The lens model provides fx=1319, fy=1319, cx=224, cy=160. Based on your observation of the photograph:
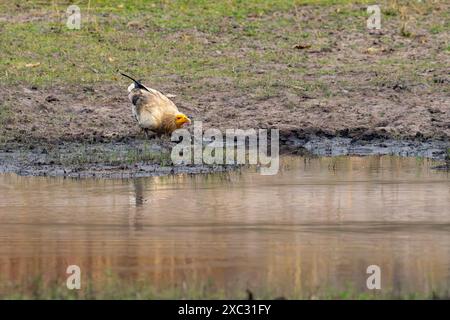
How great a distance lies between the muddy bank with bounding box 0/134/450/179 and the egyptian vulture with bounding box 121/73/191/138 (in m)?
0.18

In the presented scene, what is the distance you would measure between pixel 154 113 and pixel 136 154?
647 millimetres

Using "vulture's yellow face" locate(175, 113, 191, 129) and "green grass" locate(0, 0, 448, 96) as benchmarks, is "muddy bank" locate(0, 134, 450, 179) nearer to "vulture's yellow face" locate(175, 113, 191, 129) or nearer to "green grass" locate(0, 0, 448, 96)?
"vulture's yellow face" locate(175, 113, 191, 129)

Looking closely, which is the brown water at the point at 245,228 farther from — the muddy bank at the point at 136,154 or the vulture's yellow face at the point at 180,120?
the vulture's yellow face at the point at 180,120

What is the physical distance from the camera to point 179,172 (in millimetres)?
→ 13031

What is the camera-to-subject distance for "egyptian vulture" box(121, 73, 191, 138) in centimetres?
1415

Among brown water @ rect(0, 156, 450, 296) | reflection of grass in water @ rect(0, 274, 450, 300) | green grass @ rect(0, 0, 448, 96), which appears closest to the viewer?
reflection of grass in water @ rect(0, 274, 450, 300)

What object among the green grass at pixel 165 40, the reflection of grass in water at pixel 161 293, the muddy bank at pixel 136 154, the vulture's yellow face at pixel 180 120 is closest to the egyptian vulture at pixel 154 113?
the vulture's yellow face at pixel 180 120

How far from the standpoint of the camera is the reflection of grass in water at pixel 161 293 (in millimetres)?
7566

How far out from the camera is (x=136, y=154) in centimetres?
1365

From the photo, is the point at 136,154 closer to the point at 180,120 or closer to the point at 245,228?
the point at 180,120

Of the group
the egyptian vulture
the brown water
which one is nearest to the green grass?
the egyptian vulture

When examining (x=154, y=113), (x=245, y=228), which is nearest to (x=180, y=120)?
(x=154, y=113)
